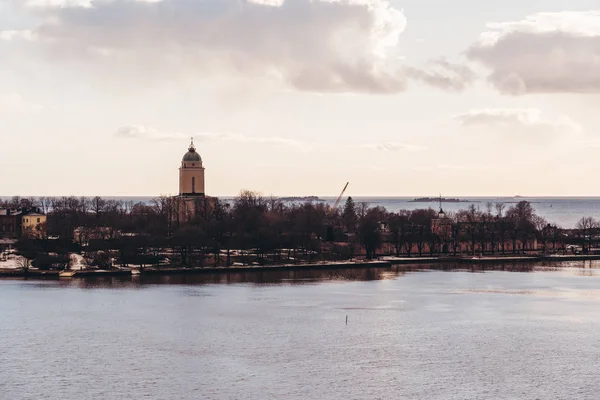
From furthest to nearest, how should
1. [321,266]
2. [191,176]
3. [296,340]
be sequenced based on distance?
[191,176] → [321,266] → [296,340]

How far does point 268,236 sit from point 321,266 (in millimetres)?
4555

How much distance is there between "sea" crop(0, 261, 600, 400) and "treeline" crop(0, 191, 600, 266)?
25.1 ft

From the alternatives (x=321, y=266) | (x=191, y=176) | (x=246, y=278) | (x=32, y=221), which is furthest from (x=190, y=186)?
(x=246, y=278)

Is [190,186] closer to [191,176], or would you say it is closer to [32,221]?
[191,176]

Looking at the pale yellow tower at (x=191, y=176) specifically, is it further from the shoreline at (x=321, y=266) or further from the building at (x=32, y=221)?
the shoreline at (x=321, y=266)

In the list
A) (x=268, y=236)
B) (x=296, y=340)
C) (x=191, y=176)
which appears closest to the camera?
(x=296, y=340)

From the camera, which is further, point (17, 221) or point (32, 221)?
point (32, 221)

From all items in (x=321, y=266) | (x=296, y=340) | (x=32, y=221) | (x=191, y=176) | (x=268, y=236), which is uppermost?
(x=191, y=176)

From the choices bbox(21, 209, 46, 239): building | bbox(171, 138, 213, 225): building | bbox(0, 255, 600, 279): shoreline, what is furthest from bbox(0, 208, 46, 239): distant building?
bbox(0, 255, 600, 279): shoreline

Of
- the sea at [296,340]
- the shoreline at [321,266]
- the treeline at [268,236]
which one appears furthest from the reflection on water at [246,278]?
the treeline at [268,236]

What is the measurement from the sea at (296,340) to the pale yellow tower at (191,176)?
19.8 meters

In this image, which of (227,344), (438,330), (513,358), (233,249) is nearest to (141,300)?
(227,344)

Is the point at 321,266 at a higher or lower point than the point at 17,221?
lower

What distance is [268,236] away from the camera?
4794 cm
